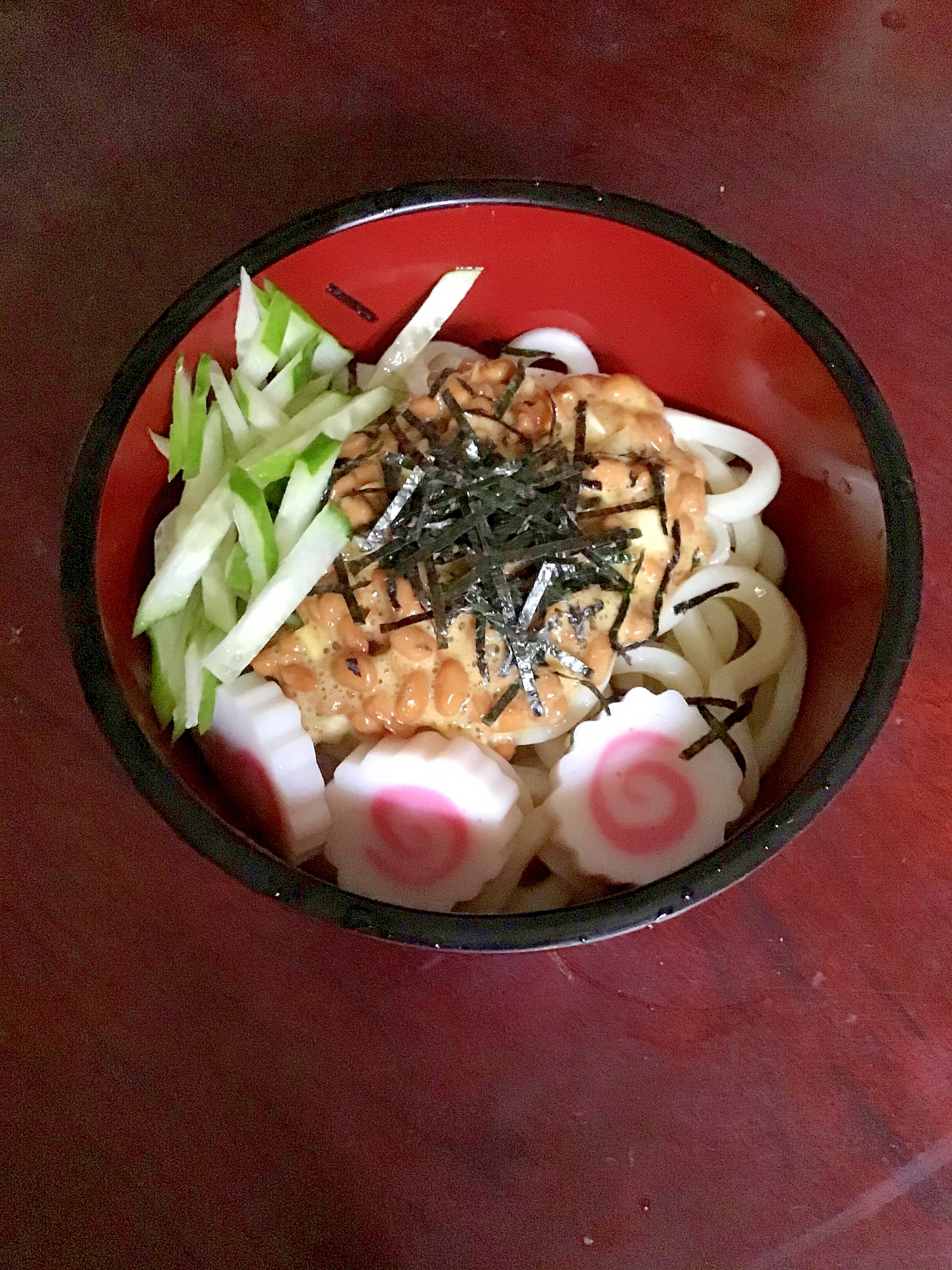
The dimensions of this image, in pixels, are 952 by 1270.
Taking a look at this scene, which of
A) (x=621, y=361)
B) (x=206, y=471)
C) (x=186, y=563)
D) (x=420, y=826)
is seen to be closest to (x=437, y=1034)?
(x=420, y=826)

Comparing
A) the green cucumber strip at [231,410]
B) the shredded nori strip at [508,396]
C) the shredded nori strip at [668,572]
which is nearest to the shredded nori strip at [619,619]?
the shredded nori strip at [668,572]

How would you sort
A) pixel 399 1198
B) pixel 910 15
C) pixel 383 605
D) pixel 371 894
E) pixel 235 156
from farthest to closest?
pixel 910 15
pixel 235 156
pixel 383 605
pixel 371 894
pixel 399 1198

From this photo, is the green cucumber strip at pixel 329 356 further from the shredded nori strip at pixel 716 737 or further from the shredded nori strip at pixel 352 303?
the shredded nori strip at pixel 716 737

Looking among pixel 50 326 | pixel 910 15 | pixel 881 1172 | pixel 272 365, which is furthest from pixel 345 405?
pixel 910 15

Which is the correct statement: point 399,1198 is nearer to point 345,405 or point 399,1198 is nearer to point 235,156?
point 345,405

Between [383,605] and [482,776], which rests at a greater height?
[383,605]

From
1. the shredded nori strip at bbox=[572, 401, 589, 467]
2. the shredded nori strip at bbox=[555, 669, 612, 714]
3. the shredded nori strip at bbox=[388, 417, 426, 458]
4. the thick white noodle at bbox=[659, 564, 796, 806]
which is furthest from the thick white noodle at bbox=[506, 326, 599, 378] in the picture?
the shredded nori strip at bbox=[555, 669, 612, 714]
